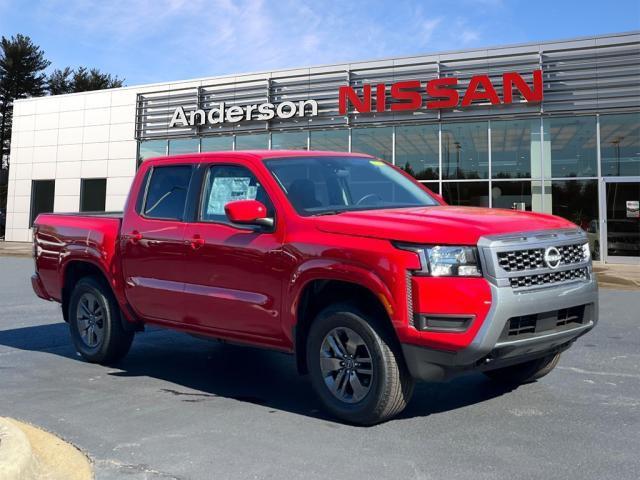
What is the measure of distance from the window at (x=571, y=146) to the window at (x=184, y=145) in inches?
526

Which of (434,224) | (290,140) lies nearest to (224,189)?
(434,224)

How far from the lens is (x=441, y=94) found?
20203 mm

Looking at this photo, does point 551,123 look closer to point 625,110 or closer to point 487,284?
point 625,110

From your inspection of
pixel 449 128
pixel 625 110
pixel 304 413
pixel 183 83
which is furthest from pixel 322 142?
pixel 304 413

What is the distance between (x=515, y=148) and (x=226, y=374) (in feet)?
53.8

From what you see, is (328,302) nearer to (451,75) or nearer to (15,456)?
(15,456)

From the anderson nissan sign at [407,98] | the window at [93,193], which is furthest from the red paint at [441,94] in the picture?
the window at [93,193]

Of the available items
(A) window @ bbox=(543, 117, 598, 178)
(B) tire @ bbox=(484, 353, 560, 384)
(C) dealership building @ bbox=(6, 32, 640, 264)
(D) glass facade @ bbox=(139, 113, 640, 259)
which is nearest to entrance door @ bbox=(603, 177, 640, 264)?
(C) dealership building @ bbox=(6, 32, 640, 264)

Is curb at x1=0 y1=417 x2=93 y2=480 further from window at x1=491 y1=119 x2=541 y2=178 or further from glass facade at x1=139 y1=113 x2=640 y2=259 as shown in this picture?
window at x1=491 y1=119 x2=541 y2=178

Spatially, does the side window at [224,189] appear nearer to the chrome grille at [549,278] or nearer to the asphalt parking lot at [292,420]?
the asphalt parking lot at [292,420]

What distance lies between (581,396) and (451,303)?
1880 millimetres

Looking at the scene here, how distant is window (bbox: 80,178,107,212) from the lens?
27.8 m

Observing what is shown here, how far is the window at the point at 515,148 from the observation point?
1962 cm

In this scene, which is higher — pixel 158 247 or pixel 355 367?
pixel 158 247
